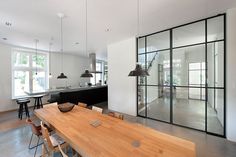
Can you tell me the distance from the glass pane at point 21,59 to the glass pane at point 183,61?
6781mm

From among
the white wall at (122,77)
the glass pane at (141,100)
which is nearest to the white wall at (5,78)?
the white wall at (122,77)

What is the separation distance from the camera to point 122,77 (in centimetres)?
506

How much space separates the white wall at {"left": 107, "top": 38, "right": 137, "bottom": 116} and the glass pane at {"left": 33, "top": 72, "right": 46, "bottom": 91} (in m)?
4.00

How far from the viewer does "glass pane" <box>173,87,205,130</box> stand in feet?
12.1

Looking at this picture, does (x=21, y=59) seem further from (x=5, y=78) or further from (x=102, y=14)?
(x=102, y=14)

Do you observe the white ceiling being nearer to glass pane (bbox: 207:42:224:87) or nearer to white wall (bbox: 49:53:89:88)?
glass pane (bbox: 207:42:224:87)

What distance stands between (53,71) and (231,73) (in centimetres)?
760

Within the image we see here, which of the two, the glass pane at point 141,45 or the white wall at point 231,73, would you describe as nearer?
the white wall at point 231,73

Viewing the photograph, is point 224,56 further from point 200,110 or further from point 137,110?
point 137,110

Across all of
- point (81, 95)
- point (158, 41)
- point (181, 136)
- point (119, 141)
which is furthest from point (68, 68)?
point (119, 141)

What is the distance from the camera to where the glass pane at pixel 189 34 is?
3322mm

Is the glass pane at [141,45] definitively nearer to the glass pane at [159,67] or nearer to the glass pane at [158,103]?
the glass pane at [159,67]

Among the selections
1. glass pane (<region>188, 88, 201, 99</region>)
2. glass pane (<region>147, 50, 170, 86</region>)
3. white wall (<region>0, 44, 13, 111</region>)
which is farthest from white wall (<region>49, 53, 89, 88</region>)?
glass pane (<region>188, 88, 201, 99</region>)

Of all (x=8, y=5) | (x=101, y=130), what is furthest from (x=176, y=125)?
(x=8, y=5)
